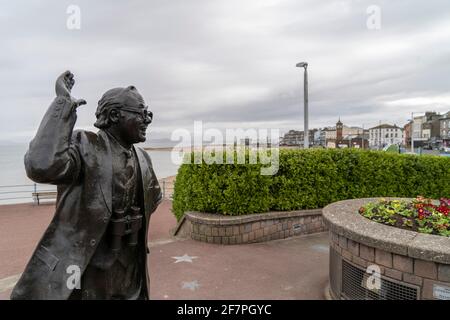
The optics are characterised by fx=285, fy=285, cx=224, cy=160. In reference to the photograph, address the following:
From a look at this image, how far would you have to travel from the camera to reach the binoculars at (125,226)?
191 cm

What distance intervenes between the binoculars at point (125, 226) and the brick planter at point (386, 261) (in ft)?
9.34

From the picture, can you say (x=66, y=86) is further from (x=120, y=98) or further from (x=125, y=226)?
(x=125, y=226)

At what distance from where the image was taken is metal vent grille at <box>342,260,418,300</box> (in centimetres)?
325

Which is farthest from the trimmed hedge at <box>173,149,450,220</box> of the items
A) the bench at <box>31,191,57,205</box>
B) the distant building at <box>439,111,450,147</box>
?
the distant building at <box>439,111,450,147</box>

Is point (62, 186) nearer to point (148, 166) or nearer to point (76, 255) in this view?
point (76, 255)

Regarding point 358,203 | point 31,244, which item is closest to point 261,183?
point 358,203

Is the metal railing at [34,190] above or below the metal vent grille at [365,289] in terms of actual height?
below

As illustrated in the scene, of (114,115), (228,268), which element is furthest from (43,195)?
(114,115)

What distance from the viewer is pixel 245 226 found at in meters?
6.65

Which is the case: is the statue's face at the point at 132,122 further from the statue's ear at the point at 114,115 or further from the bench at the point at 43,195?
the bench at the point at 43,195

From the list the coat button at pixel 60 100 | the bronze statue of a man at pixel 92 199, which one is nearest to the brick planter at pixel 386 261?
the bronze statue of a man at pixel 92 199

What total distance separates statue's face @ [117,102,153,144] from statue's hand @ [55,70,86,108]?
27 centimetres

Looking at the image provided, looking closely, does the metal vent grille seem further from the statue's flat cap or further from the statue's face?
the statue's flat cap

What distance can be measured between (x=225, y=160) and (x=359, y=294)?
12.9 ft
